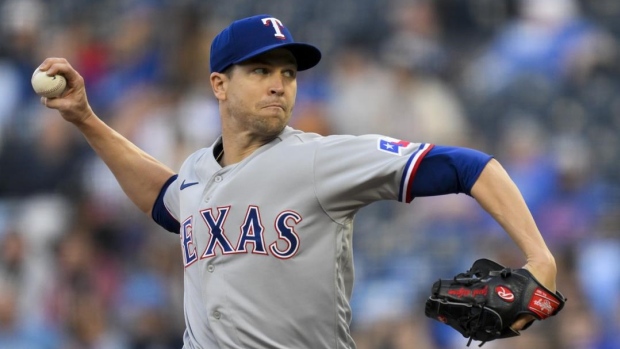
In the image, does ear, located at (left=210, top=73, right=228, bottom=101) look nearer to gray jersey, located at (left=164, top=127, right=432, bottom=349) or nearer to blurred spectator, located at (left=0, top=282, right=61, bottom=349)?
gray jersey, located at (left=164, top=127, right=432, bottom=349)

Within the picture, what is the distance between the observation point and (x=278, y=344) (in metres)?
3.35

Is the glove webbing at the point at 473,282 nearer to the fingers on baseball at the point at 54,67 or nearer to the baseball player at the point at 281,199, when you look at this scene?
the baseball player at the point at 281,199

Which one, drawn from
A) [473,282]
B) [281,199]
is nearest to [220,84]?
[281,199]

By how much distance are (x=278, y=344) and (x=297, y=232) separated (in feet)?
1.09

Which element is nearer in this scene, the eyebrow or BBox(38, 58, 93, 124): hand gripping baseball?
the eyebrow

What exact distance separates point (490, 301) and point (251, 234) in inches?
29.4

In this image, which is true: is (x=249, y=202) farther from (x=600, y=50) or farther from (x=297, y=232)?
(x=600, y=50)

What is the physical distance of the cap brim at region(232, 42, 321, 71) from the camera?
3430 millimetres

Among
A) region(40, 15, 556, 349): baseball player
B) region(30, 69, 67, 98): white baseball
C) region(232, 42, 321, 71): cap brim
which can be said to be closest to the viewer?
region(40, 15, 556, 349): baseball player

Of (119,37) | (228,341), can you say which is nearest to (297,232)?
(228,341)

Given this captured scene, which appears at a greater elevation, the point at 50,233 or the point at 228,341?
the point at 228,341

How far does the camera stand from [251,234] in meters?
3.36

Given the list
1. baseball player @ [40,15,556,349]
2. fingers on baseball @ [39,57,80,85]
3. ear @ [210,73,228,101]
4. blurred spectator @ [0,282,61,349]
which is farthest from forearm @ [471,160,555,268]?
blurred spectator @ [0,282,61,349]

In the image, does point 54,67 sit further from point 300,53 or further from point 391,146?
point 391,146
